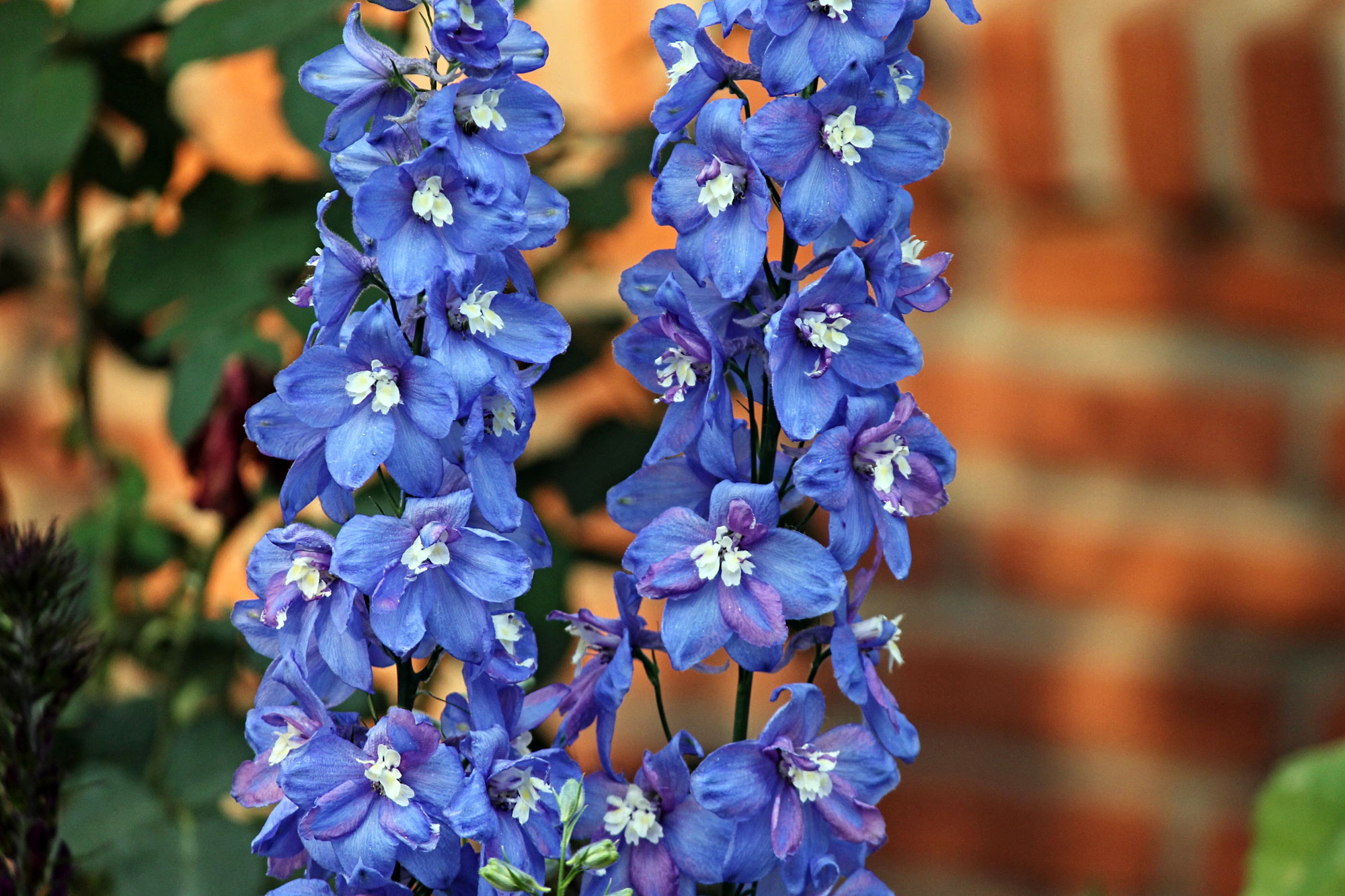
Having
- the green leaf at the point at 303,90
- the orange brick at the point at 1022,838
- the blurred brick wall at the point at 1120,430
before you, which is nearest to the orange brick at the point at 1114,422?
the blurred brick wall at the point at 1120,430

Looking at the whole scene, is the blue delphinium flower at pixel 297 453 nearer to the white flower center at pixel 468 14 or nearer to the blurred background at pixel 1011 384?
the white flower center at pixel 468 14

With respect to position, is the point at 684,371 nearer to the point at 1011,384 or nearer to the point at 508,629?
the point at 508,629

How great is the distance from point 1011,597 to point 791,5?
0.63 meters

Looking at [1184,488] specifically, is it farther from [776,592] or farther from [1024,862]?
[776,592]

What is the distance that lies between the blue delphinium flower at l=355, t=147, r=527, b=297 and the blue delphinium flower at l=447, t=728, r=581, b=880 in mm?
90

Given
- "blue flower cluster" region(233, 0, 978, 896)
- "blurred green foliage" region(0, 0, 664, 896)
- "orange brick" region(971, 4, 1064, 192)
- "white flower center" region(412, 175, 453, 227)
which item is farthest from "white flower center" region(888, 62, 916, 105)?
"orange brick" region(971, 4, 1064, 192)

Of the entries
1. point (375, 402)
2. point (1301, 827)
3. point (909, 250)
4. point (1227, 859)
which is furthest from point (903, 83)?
point (1227, 859)

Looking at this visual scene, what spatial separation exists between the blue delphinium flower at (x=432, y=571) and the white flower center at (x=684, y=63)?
0.10 metres

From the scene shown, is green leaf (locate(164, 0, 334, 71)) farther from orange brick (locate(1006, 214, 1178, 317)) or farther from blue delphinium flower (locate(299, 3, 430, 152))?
orange brick (locate(1006, 214, 1178, 317))

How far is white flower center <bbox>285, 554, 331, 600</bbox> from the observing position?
0.27 meters

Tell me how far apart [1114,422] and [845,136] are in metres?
0.58

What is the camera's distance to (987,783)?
0.88 meters

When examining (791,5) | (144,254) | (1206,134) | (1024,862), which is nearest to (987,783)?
(1024,862)

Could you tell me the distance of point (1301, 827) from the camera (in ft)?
1.97
